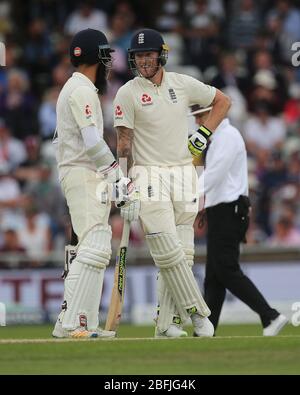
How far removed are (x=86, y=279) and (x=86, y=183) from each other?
737mm

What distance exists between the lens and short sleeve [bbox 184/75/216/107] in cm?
1032

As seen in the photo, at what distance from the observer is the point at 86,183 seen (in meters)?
9.84

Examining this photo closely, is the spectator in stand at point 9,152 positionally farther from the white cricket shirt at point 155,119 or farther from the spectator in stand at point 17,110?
the white cricket shirt at point 155,119

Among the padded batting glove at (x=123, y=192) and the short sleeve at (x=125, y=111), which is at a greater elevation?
the short sleeve at (x=125, y=111)

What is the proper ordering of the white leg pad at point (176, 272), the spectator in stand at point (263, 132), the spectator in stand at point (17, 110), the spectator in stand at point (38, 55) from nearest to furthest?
the white leg pad at point (176, 272)
the spectator in stand at point (263, 132)
the spectator in stand at point (17, 110)
the spectator in stand at point (38, 55)

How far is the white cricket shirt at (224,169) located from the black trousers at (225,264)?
10cm

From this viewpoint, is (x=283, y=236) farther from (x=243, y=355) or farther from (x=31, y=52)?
(x=243, y=355)

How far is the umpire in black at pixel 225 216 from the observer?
11.3 metres

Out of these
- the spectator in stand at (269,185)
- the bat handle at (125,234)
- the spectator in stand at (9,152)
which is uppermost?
the bat handle at (125,234)

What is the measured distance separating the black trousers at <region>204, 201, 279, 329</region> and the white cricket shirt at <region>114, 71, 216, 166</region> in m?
1.20

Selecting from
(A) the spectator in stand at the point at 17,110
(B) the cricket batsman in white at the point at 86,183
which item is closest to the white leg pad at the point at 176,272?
(B) the cricket batsman in white at the point at 86,183

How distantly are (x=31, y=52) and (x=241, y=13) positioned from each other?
3427 mm

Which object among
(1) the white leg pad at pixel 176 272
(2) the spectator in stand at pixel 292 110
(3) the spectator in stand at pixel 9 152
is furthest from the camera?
(2) the spectator in stand at pixel 292 110

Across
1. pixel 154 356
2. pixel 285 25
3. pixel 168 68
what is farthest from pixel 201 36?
pixel 154 356
